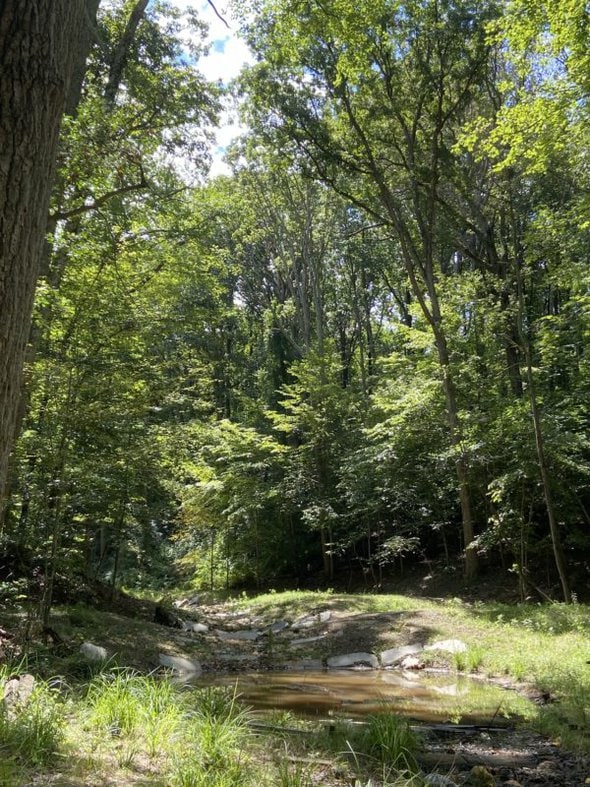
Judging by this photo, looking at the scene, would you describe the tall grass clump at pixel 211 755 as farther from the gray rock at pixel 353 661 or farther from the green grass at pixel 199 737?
the gray rock at pixel 353 661

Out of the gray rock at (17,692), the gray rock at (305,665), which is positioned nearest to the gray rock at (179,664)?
the gray rock at (305,665)

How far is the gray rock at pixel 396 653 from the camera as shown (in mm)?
8039

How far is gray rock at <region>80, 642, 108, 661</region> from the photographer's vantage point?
618 centimetres

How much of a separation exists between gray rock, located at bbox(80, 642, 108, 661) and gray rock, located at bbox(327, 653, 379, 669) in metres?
3.37

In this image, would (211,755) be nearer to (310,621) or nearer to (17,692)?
(17,692)

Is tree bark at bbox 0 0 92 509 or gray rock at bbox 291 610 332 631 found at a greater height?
tree bark at bbox 0 0 92 509

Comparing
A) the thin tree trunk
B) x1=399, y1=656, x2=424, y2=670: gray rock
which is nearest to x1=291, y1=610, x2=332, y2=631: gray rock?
x1=399, y1=656, x2=424, y2=670: gray rock

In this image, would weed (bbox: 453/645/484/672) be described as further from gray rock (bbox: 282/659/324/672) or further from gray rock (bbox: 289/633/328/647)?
gray rock (bbox: 289/633/328/647)

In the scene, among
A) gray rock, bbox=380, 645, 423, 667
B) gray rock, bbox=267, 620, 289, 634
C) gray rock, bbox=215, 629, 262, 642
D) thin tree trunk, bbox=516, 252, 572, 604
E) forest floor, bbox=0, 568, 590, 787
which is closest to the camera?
forest floor, bbox=0, 568, 590, 787

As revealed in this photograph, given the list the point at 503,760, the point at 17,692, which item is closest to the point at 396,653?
the point at 503,760

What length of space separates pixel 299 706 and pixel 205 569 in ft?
54.2

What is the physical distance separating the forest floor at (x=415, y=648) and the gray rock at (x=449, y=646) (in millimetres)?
68

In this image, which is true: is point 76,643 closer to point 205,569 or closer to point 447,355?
point 447,355

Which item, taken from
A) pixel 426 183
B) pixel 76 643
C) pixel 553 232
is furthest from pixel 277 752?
pixel 426 183
